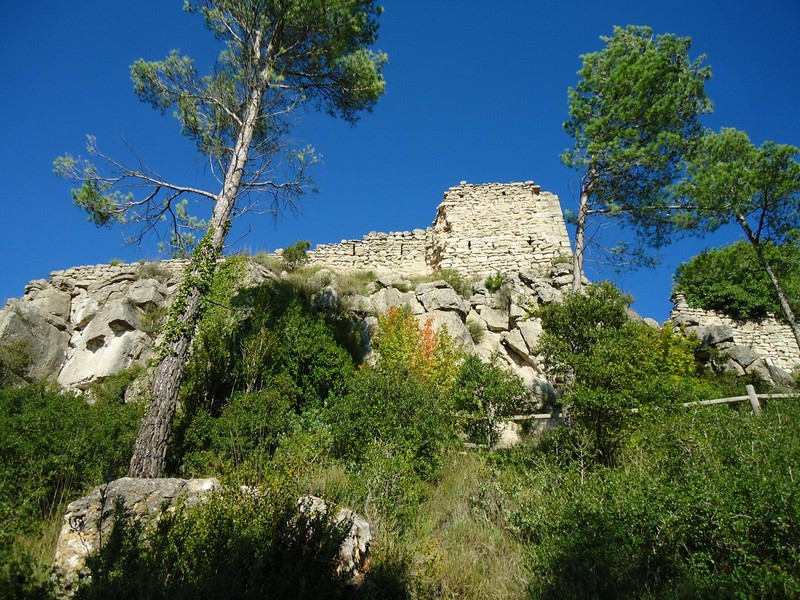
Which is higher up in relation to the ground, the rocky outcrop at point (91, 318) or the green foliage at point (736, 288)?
the green foliage at point (736, 288)

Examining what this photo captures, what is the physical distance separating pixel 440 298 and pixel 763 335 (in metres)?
12.0

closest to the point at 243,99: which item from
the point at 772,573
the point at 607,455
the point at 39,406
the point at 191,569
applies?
the point at 39,406

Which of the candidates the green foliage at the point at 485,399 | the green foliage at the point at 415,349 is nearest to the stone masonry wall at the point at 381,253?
the green foliage at the point at 415,349

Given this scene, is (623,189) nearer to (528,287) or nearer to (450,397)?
(528,287)

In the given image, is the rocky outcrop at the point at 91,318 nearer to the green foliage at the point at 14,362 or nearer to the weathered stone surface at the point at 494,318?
the green foliage at the point at 14,362

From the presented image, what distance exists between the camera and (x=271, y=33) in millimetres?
10211

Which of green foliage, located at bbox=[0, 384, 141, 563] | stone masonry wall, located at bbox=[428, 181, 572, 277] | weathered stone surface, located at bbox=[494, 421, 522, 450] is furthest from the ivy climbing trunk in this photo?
stone masonry wall, located at bbox=[428, 181, 572, 277]

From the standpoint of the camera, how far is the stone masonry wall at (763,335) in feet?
49.8

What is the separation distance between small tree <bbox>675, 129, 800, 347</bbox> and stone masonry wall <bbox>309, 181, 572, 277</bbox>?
192 inches

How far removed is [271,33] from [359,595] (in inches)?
439

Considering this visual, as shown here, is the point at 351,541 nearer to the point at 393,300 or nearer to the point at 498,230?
the point at 393,300

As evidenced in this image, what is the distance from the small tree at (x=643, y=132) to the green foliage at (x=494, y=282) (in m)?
3.86

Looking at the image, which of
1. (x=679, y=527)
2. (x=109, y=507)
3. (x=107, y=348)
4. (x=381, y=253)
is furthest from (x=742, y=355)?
(x=107, y=348)

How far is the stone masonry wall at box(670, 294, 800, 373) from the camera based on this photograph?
15.2 m
